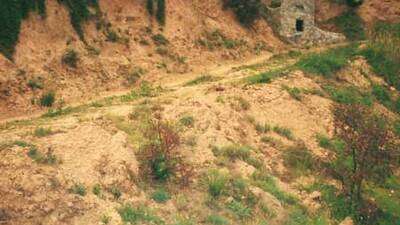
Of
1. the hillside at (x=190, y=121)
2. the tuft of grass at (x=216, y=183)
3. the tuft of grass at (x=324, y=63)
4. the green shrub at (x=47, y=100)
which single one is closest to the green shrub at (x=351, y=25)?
the hillside at (x=190, y=121)

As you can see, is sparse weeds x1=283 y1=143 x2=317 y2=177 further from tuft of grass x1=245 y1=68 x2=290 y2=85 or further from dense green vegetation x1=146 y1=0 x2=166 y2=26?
dense green vegetation x1=146 y1=0 x2=166 y2=26

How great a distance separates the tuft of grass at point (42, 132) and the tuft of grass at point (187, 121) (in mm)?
3823

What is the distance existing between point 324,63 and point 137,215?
12342 millimetres

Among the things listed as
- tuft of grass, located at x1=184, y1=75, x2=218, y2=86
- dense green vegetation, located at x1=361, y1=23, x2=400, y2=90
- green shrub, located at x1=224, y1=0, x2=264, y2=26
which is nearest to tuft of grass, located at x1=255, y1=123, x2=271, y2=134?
tuft of grass, located at x1=184, y1=75, x2=218, y2=86

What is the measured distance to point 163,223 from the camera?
40.9 ft

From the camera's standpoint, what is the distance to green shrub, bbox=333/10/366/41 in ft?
93.6

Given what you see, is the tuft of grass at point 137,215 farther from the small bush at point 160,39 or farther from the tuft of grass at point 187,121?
the small bush at point 160,39

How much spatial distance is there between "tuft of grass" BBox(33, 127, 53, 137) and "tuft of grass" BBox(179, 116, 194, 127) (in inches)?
151

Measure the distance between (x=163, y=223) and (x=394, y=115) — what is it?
1198 centimetres

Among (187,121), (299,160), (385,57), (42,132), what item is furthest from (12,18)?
(385,57)

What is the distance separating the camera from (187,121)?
53.3ft

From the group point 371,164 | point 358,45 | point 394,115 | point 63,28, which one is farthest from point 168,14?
point 371,164

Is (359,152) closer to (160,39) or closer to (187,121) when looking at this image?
(187,121)

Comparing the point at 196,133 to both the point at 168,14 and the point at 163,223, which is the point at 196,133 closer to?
the point at 163,223
